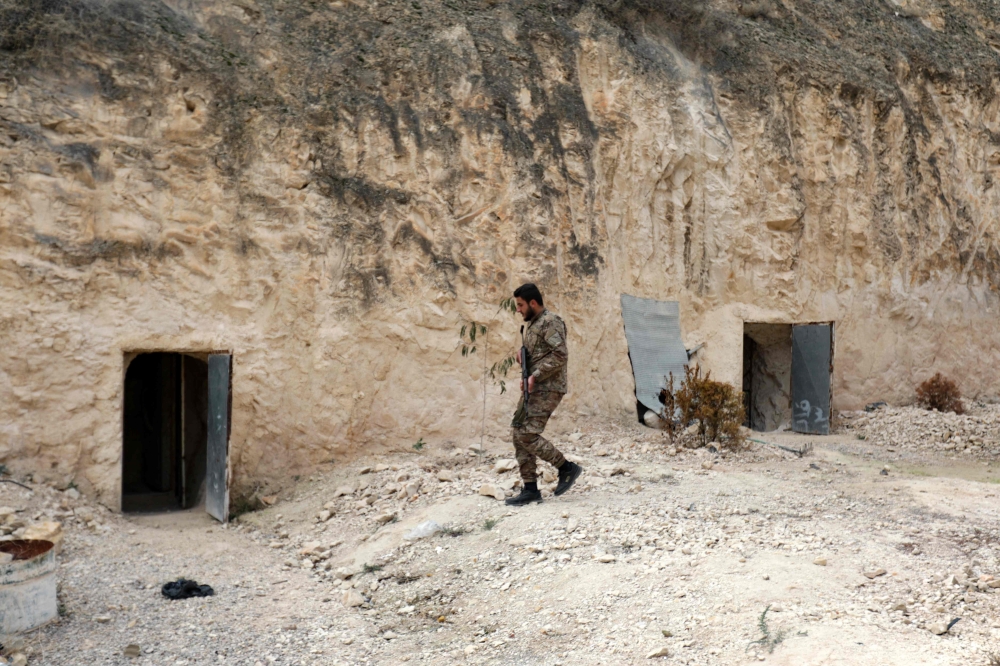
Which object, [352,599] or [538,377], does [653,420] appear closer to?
[538,377]

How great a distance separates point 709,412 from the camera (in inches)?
353

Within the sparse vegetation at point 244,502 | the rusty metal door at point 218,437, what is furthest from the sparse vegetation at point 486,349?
the rusty metal door at point 218,437

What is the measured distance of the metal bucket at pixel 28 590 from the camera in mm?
4715

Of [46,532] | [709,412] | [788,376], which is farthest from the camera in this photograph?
[788,376]

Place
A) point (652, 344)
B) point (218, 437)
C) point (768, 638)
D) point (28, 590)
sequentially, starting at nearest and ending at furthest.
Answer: point (768, 638) → point (28, 590) → point (218, 437) → point (652, 344)

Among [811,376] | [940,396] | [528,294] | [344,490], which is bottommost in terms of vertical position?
[344,490]

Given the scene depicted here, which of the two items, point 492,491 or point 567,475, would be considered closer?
point 567,475

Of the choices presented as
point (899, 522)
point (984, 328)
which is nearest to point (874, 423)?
point (984, 328)

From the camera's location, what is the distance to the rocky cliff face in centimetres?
759

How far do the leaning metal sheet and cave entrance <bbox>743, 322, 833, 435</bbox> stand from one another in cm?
168

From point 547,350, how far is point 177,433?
5385mm

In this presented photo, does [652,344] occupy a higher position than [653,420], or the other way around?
[652,344]

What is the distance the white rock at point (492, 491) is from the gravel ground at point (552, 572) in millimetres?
21

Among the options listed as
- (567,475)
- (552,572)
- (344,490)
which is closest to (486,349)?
(344,490)
